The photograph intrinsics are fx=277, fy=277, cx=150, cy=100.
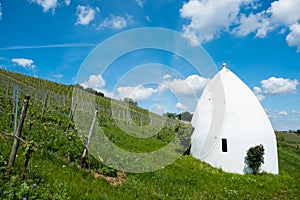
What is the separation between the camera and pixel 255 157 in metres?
14.9

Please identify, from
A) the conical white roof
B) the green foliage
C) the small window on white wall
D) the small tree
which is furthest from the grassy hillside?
the small window on white wall

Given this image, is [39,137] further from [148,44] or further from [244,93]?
[244,93]

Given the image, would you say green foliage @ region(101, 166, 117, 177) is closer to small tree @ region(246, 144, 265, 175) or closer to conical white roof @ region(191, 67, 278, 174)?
conical white roof @ region(191, 67, 278, 174)

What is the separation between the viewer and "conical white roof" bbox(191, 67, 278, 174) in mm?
15547

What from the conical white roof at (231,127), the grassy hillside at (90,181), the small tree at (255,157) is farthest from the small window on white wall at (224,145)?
the grassy hillside at (90,181)

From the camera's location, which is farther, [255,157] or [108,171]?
[255,157]

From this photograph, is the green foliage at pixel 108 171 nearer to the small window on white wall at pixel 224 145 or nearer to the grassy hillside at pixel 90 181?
the grassy hillside at pixel 90 181

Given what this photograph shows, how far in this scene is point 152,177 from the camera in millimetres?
9539

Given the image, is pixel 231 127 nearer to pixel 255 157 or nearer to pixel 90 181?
pixel 255 157

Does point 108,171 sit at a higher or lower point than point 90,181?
higher

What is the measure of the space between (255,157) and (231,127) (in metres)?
2.08

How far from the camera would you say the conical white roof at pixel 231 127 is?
15.5 m

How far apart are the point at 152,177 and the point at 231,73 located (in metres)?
11.0

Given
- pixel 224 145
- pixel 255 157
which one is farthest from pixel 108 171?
pixel 255 157
